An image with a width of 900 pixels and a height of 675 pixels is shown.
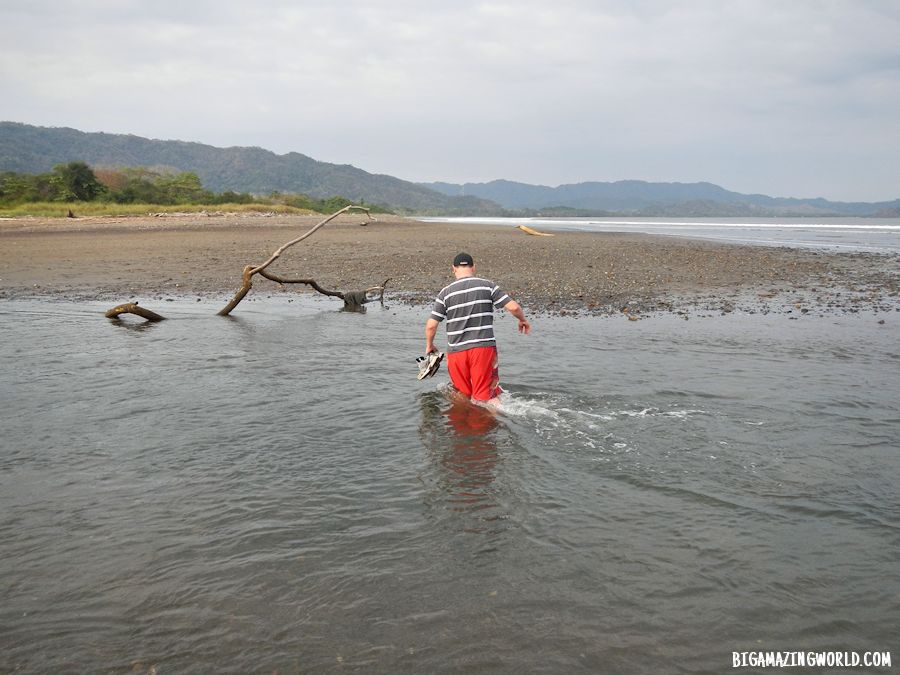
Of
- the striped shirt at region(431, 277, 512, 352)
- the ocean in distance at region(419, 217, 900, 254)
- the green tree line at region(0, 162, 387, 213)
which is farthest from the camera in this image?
the green tree line at region(0, 162, 387, 213)

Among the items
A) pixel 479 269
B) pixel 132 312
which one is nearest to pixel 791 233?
pixel 479 269

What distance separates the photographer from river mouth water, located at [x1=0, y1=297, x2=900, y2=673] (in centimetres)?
353

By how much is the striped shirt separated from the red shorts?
9 centimetres

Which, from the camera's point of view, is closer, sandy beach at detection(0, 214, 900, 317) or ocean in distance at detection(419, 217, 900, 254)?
sandy beach at detection(0, 214, 900, 317)

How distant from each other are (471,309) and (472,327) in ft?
0.77

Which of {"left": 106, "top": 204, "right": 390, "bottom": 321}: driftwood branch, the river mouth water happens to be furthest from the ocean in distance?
the river mouth water

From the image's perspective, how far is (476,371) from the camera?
308 inches

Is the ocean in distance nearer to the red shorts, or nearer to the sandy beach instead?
the sandy beach

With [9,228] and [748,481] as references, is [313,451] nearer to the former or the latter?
[748,481]

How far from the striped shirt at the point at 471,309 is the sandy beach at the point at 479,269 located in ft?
24.0

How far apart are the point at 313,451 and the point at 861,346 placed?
9985mm

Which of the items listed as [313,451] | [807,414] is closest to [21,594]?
[313,451]

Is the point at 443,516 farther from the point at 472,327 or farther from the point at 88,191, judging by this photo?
the point at 88,191

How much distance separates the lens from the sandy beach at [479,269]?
16453 mm
